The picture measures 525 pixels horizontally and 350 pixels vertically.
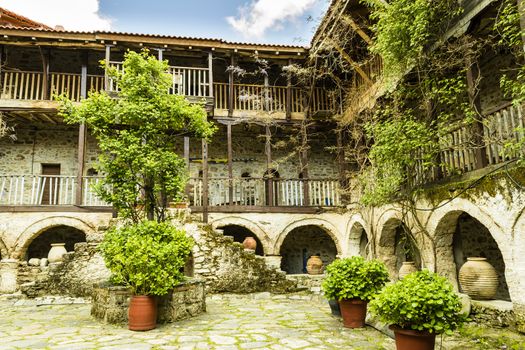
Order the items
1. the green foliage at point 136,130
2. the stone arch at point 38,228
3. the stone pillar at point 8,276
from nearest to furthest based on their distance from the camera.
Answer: the green foliage at point 136,130 → the stone pillar at point 8,276 → the stone arch at point 38,228

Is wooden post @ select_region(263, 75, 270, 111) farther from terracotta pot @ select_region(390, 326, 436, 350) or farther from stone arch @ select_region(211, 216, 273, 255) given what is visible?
terracotta pot @ select_region(390, 326, 436, 350)

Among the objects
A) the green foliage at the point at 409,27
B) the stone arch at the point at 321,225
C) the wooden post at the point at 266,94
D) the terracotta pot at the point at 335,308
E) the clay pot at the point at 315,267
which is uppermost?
the wooden post at the point at 266,94

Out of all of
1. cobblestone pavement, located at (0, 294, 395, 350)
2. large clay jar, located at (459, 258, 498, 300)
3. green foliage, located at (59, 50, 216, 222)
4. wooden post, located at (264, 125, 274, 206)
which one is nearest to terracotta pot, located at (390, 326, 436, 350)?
cobblestone pavement, located at (0, 294, 395, 350)

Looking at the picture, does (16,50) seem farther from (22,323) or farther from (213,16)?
(22,323)

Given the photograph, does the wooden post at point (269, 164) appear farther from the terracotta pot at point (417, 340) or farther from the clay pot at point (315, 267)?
the terracotta pot at point (417, 340)

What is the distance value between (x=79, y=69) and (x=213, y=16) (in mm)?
7116

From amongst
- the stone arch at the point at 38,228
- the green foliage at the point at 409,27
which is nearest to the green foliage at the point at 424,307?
the green foliage at the point at 409,27

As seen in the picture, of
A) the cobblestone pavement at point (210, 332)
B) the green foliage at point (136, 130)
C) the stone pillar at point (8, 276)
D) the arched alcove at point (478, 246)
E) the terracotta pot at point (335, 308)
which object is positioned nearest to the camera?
the cobblestone pavement at point (210, 332)

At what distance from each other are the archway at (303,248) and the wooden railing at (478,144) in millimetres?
5431

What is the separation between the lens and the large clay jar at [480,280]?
548 centimetres

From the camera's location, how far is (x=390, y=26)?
6719 millimetres

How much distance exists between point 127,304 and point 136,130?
280cm

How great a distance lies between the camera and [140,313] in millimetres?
5180

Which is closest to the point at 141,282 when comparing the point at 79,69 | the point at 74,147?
the point at 74,147
